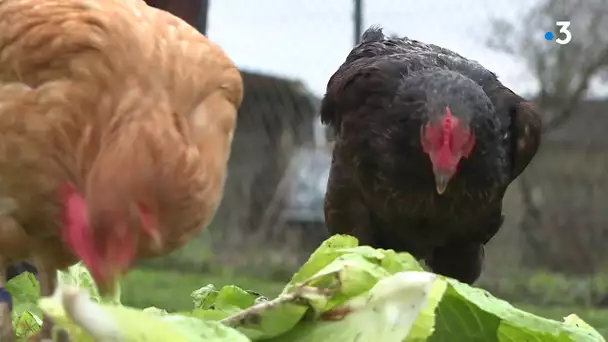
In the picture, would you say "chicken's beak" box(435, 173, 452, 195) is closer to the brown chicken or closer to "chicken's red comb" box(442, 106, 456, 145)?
"chicken's red comb" box(442, 106, 456, 145)

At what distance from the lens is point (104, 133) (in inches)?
35.8

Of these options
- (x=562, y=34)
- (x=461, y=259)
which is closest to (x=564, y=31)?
(x=562, y=34)

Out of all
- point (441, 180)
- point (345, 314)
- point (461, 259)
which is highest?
point (345, 314)

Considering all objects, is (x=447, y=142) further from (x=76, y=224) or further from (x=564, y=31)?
(x=564, y=31)

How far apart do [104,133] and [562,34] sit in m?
3.58

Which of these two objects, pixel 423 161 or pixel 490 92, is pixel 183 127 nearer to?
pixel 423 161

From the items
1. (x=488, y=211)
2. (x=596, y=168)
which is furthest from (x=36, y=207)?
(x=596, y=168)

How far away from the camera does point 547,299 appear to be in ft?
13.2

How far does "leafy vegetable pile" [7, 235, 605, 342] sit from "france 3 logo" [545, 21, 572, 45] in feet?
11.2

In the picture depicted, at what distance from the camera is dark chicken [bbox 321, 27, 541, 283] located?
1.65 meters

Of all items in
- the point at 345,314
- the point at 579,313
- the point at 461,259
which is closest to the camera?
the point at 345,314

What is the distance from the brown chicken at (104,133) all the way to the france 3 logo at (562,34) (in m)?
3.24

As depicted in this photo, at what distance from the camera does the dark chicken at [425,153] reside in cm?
165

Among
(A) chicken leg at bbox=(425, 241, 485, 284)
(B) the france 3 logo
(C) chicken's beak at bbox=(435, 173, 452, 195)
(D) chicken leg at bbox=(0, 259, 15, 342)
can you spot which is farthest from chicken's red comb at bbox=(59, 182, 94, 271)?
(B) the france 3 logo
